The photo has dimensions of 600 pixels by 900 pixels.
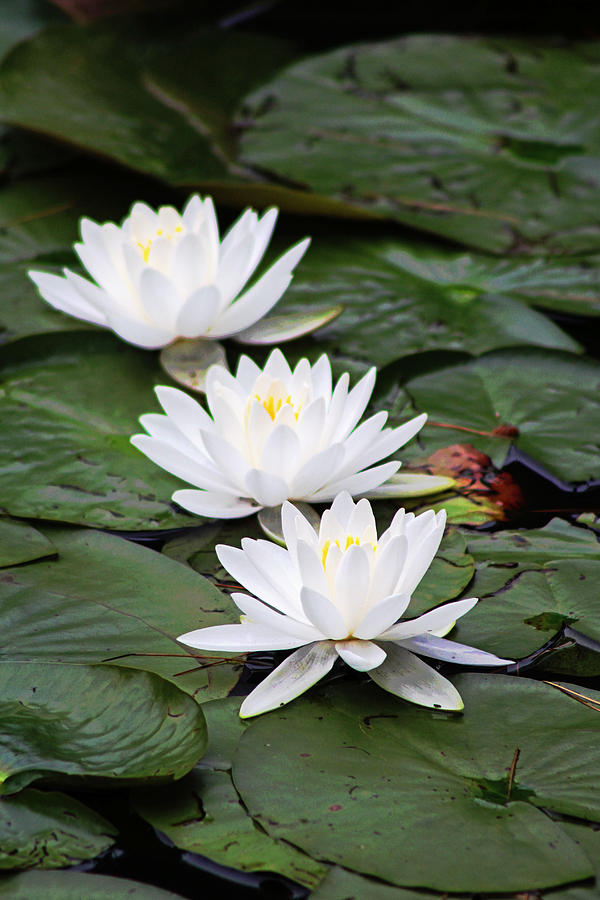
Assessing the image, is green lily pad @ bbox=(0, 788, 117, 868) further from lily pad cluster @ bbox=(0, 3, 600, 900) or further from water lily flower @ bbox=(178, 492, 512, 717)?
water lily flower @ bbox=(178, 492, 512, 717)

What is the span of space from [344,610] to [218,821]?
34 centimetres

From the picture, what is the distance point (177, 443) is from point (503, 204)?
55.9 inches

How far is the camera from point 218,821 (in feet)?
3.66

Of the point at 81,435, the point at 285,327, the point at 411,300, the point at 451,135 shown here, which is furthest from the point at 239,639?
the point at 451,135

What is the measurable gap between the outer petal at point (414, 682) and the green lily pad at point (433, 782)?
2 cm

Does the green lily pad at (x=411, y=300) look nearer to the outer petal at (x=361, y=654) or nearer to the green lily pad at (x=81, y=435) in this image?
the green lily pad at (x=81, y=435)

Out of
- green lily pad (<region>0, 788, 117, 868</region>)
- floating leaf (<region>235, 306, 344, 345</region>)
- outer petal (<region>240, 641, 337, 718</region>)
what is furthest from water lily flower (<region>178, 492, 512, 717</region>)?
Result: floating leaf (<region>235, 306, 344, 345</region>)

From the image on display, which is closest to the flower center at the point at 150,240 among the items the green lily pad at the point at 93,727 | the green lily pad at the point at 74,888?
the green lily pad at the point at 93,727

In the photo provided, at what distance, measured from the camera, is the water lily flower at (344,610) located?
1.24 m

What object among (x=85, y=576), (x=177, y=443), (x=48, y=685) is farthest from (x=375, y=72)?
(x=48, y=685)

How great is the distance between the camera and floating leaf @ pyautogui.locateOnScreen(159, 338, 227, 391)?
1.95m

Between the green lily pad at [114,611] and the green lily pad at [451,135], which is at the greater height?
the green lily pad at [451,135]

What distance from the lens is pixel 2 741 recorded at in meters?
1.18

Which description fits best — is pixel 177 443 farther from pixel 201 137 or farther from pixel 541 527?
pixel 201 137
